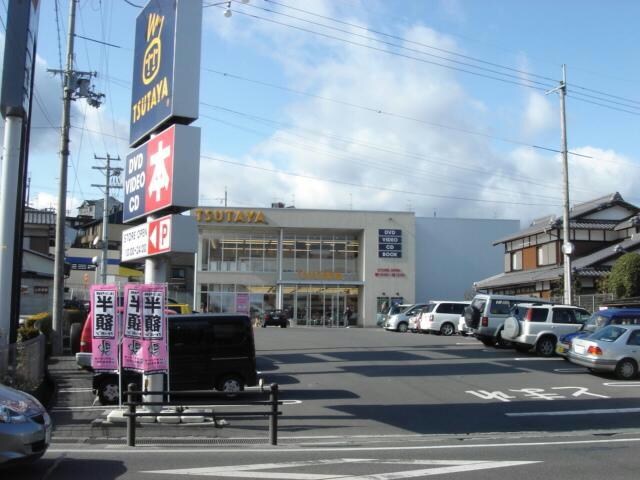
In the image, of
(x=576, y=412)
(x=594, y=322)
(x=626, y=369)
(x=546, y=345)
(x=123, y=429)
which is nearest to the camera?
(x=123, y=429)

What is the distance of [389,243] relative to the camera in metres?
57.1

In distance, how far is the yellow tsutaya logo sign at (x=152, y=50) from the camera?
13984 mm

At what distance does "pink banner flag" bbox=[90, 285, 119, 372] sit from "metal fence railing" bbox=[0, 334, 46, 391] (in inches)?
59.8

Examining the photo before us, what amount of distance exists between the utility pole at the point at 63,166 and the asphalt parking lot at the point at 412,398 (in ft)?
6.54

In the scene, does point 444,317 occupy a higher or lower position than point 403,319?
higher

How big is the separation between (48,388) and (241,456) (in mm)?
7798

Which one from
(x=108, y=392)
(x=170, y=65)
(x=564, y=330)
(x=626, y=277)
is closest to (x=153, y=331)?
(x=108, y=392)

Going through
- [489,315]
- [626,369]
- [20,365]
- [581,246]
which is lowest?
[626,369]

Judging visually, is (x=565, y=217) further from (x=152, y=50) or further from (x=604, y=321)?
(x=152, y=50)

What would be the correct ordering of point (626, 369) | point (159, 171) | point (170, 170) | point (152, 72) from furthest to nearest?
point (626, 369), point (152, 72), point (159, 171), point (170, 170)

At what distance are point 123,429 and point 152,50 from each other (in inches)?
319

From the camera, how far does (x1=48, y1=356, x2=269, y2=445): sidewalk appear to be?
10.8 metres

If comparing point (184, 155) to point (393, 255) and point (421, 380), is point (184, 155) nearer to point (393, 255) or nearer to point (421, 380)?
point (421, 380)

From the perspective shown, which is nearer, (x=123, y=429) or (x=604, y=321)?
(x=123, y=429)
